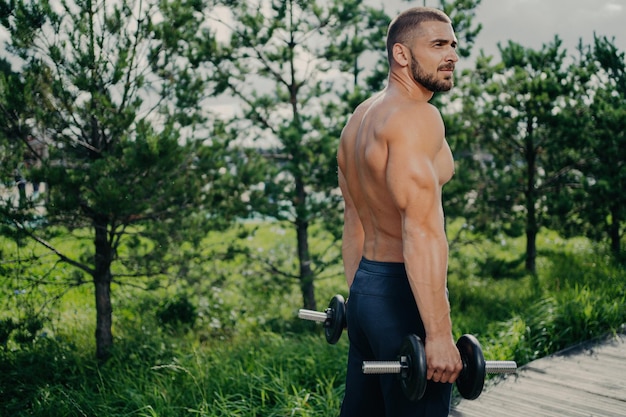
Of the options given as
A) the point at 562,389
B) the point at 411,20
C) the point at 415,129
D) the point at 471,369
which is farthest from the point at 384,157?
the point at 562,389

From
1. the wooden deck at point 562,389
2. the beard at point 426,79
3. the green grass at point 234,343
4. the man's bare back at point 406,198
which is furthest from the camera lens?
the green grass at point 234,343

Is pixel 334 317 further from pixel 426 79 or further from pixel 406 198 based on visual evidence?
pixel 426 79

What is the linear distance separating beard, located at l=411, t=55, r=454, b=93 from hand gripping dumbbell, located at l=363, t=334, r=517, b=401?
889 mm

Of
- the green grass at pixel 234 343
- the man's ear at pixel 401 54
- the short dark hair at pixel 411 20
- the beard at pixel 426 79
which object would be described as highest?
the short dark hair at pixel 411 20

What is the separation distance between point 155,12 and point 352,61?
2.21m

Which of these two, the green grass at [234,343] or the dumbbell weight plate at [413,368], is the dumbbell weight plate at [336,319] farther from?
the green grass at [234,343]

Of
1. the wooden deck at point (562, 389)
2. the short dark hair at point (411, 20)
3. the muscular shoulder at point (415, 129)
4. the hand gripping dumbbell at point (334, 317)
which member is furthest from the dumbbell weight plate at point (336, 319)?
the wooden deck at point (562, 389)

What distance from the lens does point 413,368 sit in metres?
2.04

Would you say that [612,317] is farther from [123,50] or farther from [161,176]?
[123,50]

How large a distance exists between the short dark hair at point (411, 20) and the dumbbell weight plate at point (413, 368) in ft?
3.47

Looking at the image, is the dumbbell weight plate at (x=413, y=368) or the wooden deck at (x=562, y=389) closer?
the dumbbell weight plate at (x=413, y=368)

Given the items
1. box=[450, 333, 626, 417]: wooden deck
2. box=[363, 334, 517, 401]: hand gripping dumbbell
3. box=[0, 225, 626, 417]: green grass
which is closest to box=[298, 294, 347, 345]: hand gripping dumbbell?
box=[363, 334, 517, 401]: hand gripping dumbbell

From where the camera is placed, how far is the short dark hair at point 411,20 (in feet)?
7.55

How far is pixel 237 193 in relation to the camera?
224 inches
